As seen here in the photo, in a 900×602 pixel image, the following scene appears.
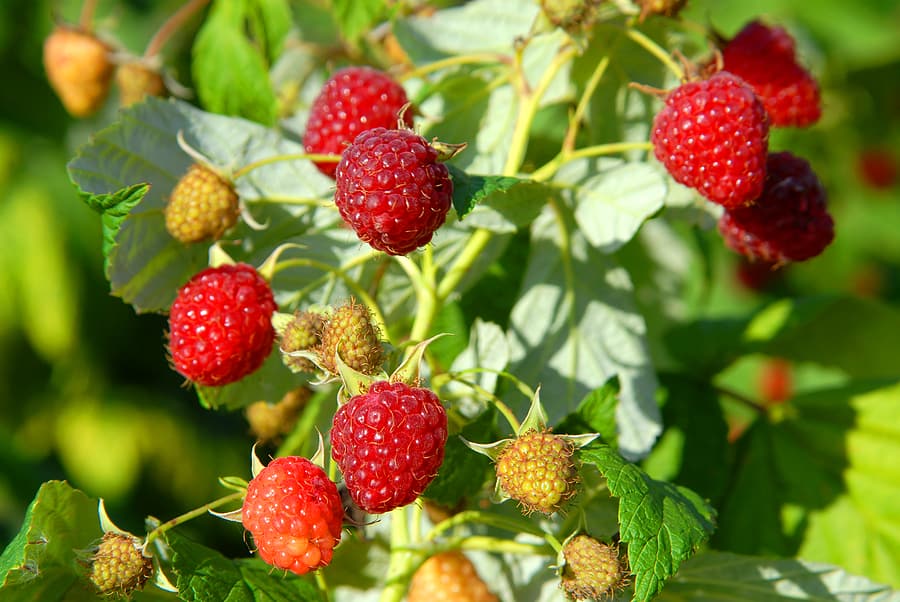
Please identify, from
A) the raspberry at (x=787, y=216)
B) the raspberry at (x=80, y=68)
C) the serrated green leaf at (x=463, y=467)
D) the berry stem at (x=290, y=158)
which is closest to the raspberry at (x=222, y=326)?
the berry stem at (x=290, y=158)

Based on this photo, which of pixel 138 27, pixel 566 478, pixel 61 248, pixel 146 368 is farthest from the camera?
pixel 146 368

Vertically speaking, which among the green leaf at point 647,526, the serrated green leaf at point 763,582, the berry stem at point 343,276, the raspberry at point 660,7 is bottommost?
the serrated green leaf at point 763,582

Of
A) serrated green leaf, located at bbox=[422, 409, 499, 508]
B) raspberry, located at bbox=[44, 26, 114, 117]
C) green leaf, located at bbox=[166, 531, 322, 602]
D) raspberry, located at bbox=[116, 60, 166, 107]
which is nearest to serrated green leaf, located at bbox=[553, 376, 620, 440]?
serrated green leaf, located at bbox=[422, 409, 499, 508]

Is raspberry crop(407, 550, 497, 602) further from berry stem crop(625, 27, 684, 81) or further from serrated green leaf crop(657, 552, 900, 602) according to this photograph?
berry stem crop(625, 27, 684, 81)

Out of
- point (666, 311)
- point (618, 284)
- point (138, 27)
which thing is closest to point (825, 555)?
point (618, 284)

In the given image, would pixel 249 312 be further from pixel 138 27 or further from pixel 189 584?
pixel 138 27

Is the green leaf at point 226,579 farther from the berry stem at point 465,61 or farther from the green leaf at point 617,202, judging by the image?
the berry stem at point 465,61
